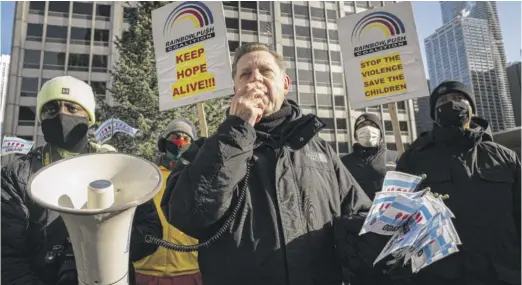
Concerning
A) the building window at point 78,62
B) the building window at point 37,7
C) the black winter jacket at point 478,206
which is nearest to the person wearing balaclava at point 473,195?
the black winter jacket at point 478,206

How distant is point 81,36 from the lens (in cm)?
3628

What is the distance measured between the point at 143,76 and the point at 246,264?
16897mm

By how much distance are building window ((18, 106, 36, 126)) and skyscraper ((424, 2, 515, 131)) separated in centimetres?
8055

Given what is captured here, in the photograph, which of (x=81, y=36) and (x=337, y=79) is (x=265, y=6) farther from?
(x=81, y=36)

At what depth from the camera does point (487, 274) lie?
242 centimetres

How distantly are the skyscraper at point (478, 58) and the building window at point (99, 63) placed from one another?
7478 cm

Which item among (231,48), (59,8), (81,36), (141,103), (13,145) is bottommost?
(13,145)

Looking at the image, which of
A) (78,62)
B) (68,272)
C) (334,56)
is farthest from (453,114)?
(334,56)

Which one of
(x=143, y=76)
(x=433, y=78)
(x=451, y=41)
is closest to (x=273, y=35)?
(x=143, y=76)

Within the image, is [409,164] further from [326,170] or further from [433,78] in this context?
[433,78]

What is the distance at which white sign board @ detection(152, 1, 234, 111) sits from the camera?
4762 millimetres

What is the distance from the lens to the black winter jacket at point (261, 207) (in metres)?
1.49

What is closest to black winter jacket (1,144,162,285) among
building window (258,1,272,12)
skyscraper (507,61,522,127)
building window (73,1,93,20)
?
skyscraper (507,61,522,127)

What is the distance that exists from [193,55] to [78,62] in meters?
35.0
